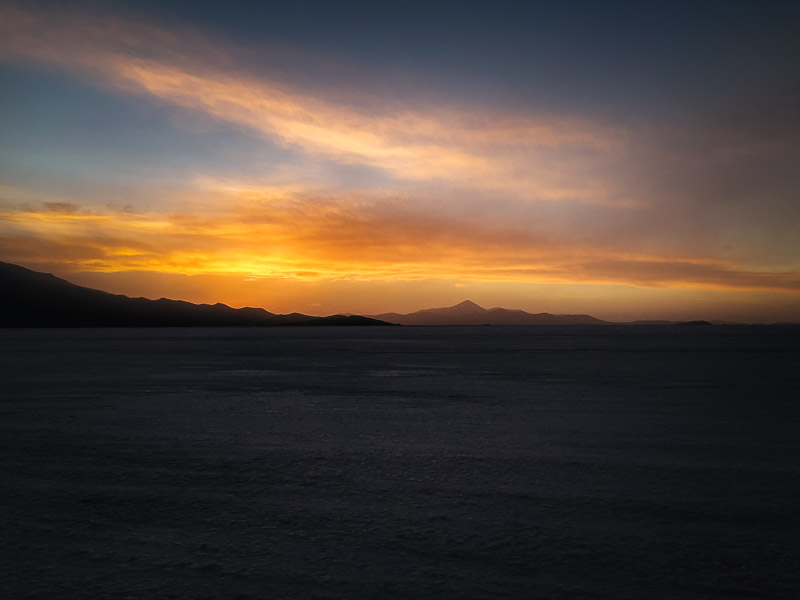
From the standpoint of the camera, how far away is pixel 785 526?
12.1 m

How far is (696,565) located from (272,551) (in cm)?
694

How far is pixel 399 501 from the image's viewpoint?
1393 centimetres

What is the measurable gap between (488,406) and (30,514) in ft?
71.2

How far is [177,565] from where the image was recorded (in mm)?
10141

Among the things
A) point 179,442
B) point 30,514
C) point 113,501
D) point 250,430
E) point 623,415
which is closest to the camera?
point 30,514

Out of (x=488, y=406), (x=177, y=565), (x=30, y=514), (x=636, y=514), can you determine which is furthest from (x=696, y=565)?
(x=488, y=406)

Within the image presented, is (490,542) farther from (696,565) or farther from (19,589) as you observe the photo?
(19,589)

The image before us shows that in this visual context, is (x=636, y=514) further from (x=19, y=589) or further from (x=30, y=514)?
(x=30, y=514)

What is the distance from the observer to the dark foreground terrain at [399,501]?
9656 mm

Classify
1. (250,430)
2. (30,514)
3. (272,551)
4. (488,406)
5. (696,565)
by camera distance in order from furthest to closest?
(488,406), (250,430), (30,514), (272,551), (696,565)

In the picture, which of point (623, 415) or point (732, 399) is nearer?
point (623, 415)

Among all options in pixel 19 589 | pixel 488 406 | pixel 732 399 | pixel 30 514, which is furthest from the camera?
pixel 732 399

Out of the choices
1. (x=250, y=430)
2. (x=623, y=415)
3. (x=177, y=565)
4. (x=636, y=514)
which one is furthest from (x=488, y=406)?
(x=177, y=565)

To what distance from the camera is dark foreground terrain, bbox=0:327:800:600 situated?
9.66 meters
